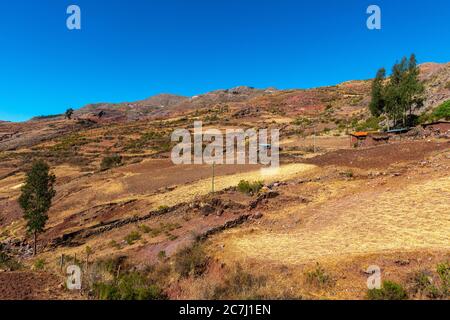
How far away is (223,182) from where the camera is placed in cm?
3172

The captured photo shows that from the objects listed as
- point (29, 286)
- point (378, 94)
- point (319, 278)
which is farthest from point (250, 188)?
point (378, 94)

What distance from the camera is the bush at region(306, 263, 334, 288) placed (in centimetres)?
1123

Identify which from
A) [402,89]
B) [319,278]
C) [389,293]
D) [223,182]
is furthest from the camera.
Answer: [402,89]

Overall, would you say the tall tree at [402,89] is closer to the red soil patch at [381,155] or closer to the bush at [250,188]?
the red soil patch at [381,155]

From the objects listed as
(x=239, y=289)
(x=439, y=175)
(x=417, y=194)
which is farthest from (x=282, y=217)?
(x=439, y=175)

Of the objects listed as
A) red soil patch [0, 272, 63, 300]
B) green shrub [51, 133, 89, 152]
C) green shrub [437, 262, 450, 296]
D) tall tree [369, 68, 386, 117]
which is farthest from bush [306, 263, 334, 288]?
green shrub [51, 133, 89, 152]

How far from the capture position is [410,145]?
110 feet

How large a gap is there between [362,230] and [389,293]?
721 centimetres

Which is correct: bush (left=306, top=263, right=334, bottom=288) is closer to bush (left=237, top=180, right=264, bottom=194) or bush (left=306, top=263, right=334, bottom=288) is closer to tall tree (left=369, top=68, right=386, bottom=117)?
bush (left=237, top=180, right=264, bottom=194)

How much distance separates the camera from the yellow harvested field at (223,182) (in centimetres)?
2881

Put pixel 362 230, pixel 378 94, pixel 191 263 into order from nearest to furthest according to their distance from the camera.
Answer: pixel 191 263 → pixel 362 230 → pixel 378 94

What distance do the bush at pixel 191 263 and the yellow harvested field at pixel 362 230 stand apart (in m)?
1.16

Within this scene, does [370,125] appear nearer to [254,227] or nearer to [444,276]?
[254,227]

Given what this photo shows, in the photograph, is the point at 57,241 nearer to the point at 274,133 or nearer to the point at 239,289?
the point at 239,289
